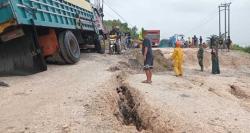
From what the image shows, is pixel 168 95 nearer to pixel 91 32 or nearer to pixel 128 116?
pixel 128 116

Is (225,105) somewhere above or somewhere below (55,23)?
below

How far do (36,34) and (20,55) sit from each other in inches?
31.0

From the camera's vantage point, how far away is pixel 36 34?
15047mm

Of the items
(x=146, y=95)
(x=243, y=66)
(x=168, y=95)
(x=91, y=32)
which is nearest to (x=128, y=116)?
(x=146, y=95)

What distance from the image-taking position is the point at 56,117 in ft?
27.2

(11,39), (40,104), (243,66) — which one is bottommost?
(243,66)

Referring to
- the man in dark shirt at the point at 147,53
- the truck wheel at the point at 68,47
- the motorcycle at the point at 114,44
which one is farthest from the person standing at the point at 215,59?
the man in dark shirt at the point at 147,53

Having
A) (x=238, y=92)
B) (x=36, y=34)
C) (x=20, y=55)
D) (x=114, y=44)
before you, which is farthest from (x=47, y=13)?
(x=114, y=44)

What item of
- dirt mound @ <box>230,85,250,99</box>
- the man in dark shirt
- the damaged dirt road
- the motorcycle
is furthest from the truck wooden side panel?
dirt mound @ <box>230,85,250,99</box>

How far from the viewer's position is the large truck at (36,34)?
13602 mm

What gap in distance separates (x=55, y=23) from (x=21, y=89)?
16.8ft

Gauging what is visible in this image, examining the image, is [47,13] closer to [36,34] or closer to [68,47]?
[36,34]

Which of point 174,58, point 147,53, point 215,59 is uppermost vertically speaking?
point 147,53

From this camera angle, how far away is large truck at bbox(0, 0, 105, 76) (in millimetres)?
13602
